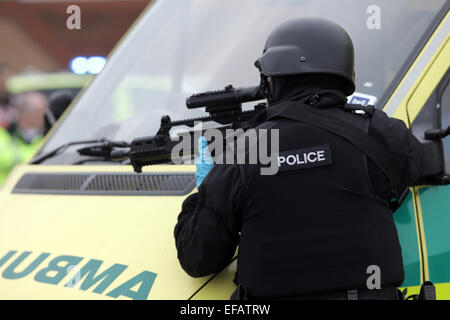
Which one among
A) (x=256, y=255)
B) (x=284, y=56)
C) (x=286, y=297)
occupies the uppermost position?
(x=284, y=56)

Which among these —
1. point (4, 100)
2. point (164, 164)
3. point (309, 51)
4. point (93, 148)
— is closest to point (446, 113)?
point (309, 51)

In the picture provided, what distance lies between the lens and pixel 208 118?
2.60 meters

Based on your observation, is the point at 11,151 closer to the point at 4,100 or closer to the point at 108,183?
the point at 4,100

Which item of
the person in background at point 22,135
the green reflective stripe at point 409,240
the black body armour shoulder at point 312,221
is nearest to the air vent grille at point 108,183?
the black body armour shoulder at point 312,221

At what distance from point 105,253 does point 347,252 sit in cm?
91

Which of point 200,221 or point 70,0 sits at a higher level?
point 70,0

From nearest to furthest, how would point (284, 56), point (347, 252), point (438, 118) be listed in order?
point (347, 252), point (284, 56), point (438, 118)

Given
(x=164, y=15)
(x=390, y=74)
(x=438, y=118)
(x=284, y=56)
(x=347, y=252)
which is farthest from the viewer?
(x=164, y=15)

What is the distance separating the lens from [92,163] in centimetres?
318

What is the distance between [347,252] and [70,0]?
11722 mm

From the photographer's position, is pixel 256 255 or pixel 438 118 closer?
pixel 256 255

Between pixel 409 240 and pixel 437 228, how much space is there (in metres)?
0.11

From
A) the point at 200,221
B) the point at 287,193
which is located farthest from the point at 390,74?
the point at 200,221

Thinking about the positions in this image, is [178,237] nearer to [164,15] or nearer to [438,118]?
[438,118]
